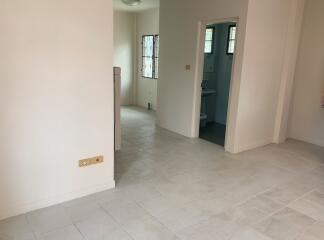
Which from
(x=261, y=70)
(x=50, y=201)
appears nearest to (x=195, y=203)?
(x=50, y=201)

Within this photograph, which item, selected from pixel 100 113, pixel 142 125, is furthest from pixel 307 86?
pixel 100 113

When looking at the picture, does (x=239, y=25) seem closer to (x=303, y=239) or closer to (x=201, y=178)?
(x=201, y=178)

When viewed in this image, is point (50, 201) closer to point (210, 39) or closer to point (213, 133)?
point (213, 133)

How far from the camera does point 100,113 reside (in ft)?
8.63

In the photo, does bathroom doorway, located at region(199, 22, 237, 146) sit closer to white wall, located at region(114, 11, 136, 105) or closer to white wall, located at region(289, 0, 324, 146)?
white wall, located at region(289, 0, 324, 146)

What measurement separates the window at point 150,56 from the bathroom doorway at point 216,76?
1782 mm

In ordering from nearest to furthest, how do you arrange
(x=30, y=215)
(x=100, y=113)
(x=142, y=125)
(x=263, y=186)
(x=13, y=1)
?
(x=13, y=1), (x=30, y=215), (x=100, y=113), (x=263, y=186), (x=142, y=125)

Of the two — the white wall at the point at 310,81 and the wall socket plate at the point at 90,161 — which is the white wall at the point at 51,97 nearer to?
the wall socket plate at the point at 90,161

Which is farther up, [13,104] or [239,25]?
[239,25]

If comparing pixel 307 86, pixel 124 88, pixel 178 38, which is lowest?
pixel 124 88

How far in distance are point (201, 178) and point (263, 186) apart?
0.70 metres

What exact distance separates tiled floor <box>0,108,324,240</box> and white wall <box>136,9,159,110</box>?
11.4 feet

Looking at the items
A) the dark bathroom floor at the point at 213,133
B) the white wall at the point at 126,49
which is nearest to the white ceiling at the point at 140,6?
the white wall at the point at 126,49

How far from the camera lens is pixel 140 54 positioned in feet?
25.2
